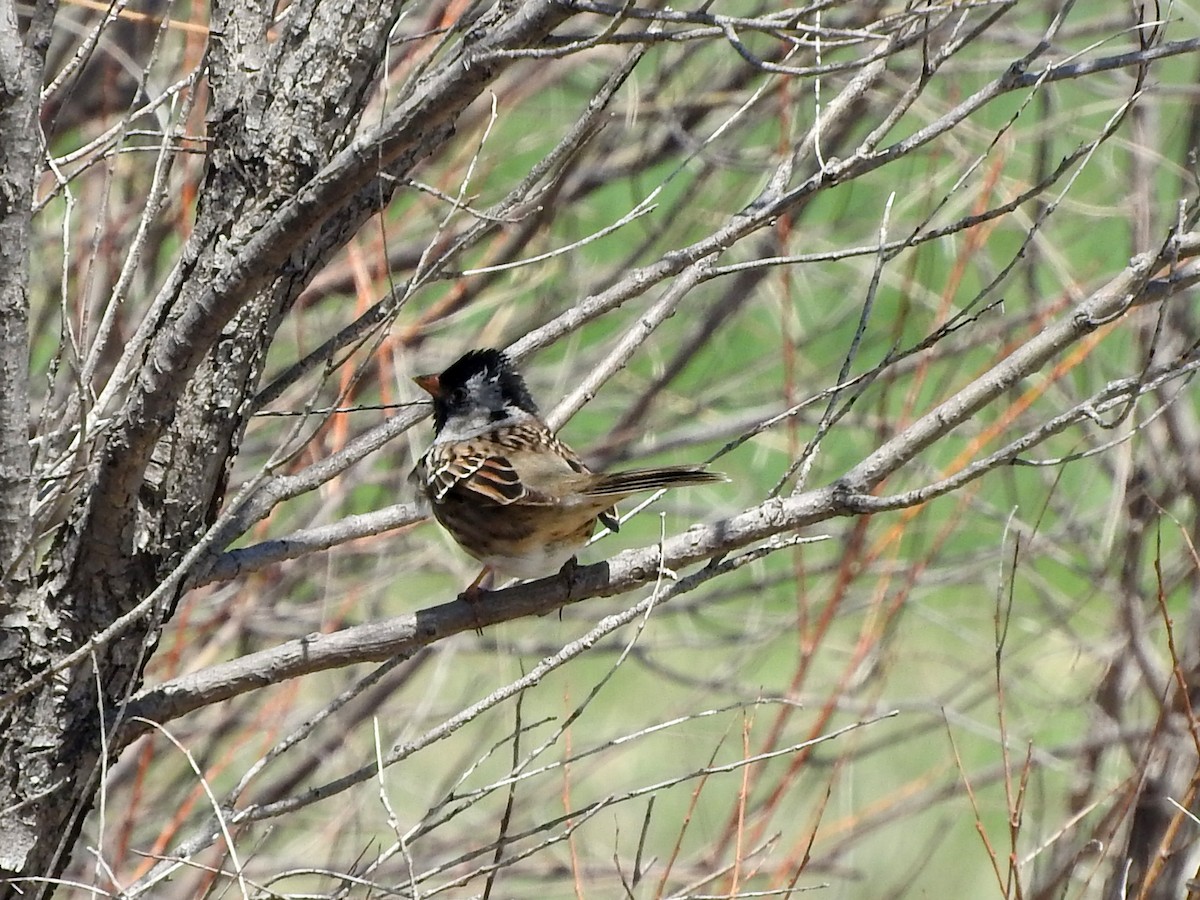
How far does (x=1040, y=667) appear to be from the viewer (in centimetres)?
783

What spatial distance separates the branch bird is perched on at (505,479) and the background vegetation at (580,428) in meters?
0.26

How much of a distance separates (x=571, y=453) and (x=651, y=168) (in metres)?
1.35

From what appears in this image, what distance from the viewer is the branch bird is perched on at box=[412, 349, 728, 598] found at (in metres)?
3.61

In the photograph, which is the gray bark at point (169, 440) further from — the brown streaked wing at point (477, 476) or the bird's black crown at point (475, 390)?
the bird's black crown at point (475, 390)

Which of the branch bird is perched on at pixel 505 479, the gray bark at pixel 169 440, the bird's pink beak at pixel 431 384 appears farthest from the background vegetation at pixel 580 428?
the branch bird is perched on at pixel 505 479

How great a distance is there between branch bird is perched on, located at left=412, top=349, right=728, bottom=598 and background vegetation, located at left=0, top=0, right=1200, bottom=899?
26cm

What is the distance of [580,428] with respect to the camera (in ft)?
27.8

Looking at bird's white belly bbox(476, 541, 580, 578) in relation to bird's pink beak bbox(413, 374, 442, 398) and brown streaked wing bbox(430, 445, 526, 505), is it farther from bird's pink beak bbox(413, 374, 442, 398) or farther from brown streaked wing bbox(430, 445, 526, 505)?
bird's pink beak bbox(413, 374, 442, 398)

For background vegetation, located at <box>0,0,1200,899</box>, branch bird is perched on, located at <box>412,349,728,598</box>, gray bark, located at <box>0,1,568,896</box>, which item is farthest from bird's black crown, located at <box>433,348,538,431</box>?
gray bark, located at <box>0,1,568,896</box>

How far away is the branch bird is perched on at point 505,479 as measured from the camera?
361cm

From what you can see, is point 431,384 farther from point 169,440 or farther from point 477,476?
point 169,440

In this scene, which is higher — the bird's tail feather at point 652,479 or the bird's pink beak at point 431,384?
the bird's pink beak at point 431,384

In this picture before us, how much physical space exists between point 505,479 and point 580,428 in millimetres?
4668

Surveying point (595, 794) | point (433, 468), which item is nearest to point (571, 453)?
point (433, 468)
